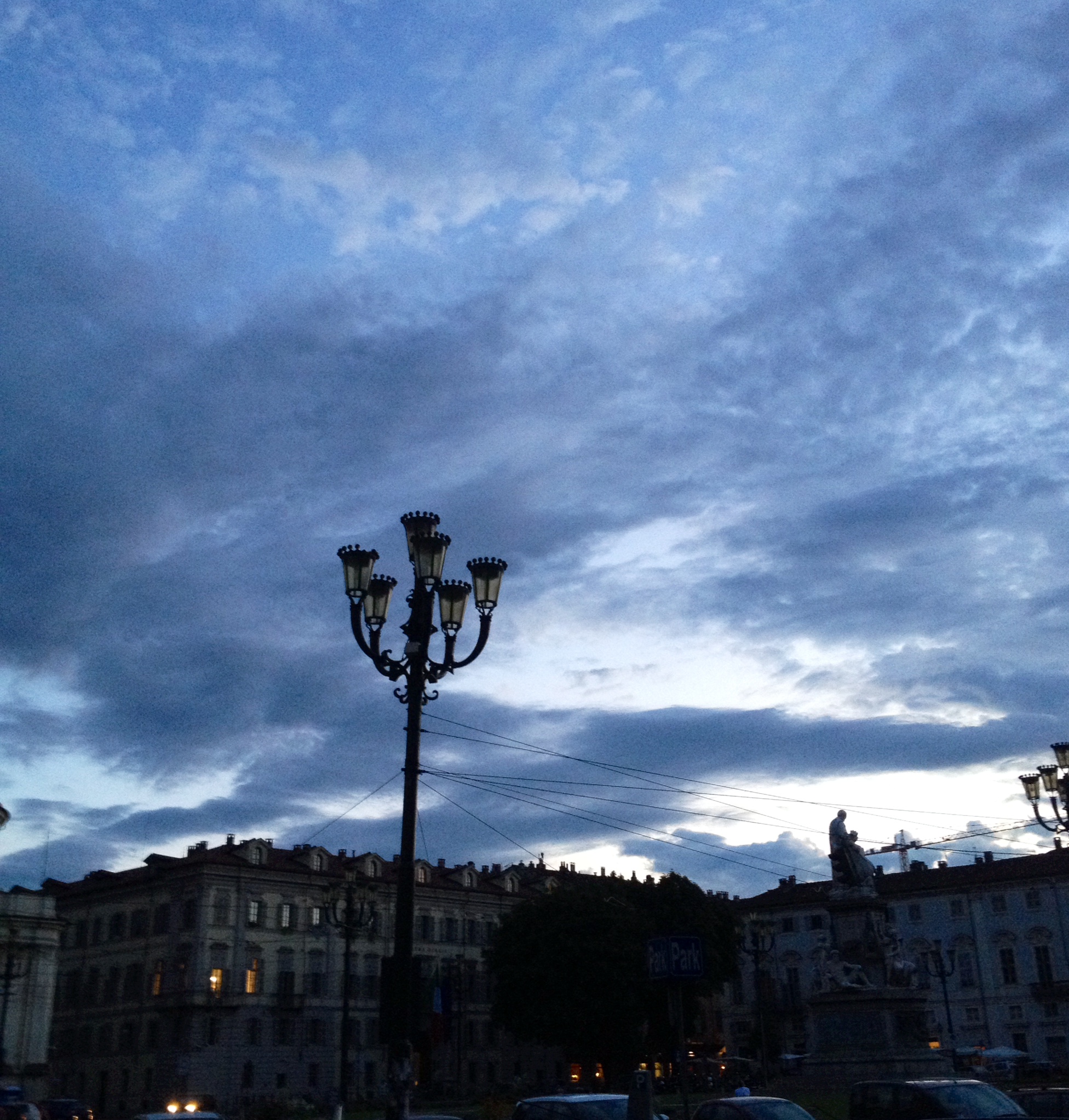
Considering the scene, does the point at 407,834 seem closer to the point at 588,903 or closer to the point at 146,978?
the point at 588,903

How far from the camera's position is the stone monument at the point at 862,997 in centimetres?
2967

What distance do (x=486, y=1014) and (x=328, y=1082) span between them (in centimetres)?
1155

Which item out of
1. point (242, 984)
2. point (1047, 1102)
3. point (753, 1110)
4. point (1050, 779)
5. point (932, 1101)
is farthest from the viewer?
point (242, 984)

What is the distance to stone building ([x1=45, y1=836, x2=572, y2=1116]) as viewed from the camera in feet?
207

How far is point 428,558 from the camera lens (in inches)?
579

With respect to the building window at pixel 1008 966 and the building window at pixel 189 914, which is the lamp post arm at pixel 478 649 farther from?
the building window at pixel 1008 966

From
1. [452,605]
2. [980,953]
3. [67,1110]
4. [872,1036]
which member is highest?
[452,605]

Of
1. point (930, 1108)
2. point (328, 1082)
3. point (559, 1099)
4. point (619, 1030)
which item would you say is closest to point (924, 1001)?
point (930, 1108)

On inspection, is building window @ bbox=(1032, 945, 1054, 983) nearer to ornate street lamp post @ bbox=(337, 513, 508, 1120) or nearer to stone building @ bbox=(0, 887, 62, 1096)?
stone building @ bbox=(0, 887, 62, 1096)

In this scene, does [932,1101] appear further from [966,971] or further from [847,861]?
[966,971]

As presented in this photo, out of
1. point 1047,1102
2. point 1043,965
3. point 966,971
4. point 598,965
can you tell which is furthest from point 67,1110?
point 1043,965

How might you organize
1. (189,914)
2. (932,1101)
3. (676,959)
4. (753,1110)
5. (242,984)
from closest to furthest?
(676,959)
(753,1110)
(932,1101)
(242,984)
(189,914)

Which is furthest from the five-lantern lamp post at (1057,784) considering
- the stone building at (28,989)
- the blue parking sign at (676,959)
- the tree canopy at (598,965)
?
the stone building at (28,989)

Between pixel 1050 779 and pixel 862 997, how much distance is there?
27.2ft
